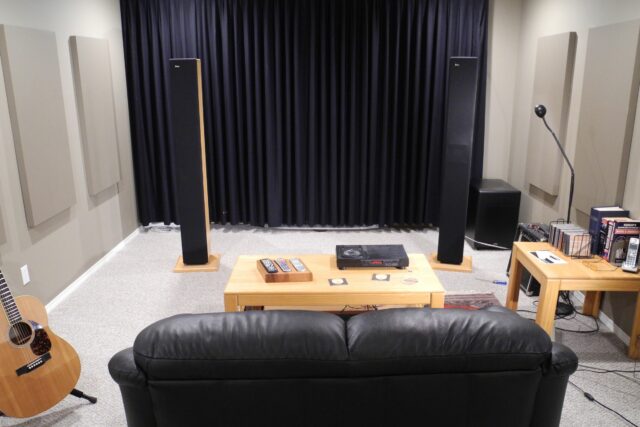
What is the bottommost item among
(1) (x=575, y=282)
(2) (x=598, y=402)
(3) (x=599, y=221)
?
(2) (x=598, y=402)

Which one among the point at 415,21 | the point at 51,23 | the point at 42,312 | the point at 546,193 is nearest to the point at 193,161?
the point at 51,23

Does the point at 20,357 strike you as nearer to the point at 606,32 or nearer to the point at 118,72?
the point at 118,72

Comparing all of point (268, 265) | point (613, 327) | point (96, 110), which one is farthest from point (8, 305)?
point (613, 327)

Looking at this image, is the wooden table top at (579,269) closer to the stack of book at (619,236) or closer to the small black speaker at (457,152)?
the stack of book at (619,236)

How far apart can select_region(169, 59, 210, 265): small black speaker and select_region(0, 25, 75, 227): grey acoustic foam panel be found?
2.39 ft

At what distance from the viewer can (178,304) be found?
351cm

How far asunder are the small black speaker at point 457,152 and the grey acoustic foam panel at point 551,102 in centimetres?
61

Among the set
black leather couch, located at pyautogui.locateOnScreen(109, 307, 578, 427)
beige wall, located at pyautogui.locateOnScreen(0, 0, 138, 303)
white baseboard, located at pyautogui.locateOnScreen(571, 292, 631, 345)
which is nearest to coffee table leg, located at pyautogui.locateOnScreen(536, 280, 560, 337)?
white baseboard, located at pyautogui.locateOnScreen(571, 292, 631, 345)

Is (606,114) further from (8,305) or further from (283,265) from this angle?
(8,305)

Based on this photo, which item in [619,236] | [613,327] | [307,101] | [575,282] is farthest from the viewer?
[307,101]

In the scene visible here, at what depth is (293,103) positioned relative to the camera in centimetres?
487

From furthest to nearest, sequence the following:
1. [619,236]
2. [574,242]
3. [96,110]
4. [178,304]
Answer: [96,110] → [178,304] → [574,242] → [619,236]

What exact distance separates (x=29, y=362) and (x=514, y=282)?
104 inches

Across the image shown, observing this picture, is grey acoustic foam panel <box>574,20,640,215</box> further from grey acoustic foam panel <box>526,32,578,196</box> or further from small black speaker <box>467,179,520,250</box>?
small black speaker <box>467,179,520,250</box>
